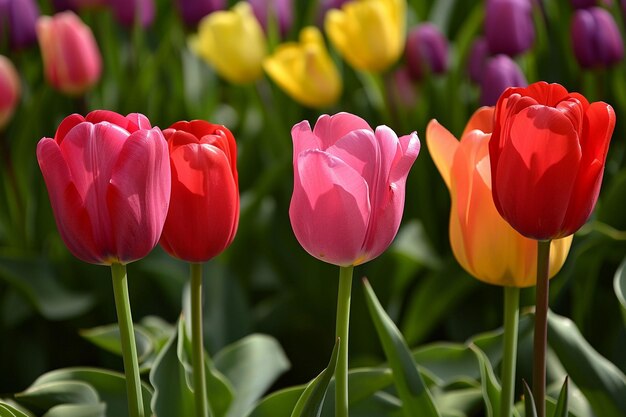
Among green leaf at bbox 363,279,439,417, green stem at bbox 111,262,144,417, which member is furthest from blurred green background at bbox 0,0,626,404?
green stem at bbox 111,262,144,417

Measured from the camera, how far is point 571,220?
0.75 metres

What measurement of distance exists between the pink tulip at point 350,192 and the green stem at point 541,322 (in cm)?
11

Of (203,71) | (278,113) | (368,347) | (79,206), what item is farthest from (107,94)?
(79,206)

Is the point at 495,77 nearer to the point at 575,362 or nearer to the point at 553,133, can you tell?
the point at 575,362

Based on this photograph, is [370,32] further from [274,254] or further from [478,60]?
[274,254]

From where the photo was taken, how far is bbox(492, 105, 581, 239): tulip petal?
73 cm

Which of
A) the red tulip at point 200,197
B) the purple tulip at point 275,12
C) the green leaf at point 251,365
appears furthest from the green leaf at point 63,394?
the purple tulip at point 275,12

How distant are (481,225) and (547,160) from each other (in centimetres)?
11

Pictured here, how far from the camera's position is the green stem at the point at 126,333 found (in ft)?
2.51

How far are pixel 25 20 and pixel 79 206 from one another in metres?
1.37

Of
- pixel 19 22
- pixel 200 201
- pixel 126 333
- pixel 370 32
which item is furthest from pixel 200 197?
pixel 19 22

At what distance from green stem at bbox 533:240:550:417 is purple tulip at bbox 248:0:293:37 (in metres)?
1.44

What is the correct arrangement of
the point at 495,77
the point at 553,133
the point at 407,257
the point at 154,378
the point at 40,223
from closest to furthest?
1. the point at 553,133
2. the point at 154,378
3. the point at 495,77
4. the point at 407,257
5. the point at 40,223

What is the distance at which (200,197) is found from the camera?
78 cm
